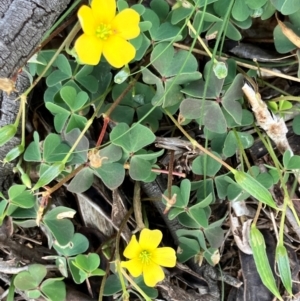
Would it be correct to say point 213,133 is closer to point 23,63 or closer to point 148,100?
point 148,100

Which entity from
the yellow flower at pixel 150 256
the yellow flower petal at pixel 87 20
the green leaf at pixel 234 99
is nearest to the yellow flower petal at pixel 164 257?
the yellow flower at pixel 150 256

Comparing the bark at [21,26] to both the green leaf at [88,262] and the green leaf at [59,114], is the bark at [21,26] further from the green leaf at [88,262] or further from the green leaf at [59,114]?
the green leaf at [88,262]

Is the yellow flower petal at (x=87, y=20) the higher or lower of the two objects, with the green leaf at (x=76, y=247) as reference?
higher

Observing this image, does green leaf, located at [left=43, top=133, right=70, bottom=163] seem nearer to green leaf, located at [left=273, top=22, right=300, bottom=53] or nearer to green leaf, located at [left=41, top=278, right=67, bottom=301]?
green leaf, located at [left=41, top=278, right=67, bottom=301]

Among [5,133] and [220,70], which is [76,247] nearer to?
[5,133]

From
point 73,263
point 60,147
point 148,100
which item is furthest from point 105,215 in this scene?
point 148,100

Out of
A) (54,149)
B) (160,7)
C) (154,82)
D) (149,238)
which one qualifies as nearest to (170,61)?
(154,82)
